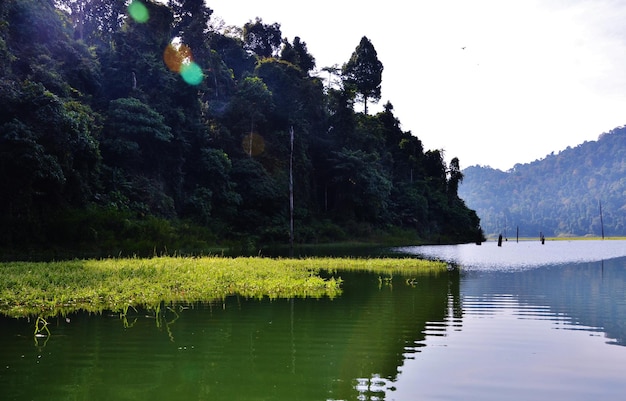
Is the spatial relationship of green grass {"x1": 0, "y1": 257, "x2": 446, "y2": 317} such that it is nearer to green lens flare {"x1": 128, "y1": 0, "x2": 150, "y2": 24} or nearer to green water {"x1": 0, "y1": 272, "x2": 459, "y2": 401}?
green water {"x1": 0, "y1": 272, "x2": 459, "y2": 401}

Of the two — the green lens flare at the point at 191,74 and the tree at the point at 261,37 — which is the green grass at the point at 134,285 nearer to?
the green lens flare at the point at 191,74

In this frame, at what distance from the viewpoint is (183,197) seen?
51969 mm

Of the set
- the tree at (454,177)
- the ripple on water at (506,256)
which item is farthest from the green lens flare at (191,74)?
the tree at (454,177)

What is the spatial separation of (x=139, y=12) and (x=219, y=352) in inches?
2029

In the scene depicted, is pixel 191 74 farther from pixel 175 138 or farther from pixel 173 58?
pixel 175 138

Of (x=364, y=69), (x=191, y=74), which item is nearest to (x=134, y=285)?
(x=191, y=74)

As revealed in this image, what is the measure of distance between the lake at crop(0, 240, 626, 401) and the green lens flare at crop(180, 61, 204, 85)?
140 feet

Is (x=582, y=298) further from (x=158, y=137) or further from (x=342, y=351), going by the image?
(x=158, y=137)

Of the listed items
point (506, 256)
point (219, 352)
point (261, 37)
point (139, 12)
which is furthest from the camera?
point (261, 37)

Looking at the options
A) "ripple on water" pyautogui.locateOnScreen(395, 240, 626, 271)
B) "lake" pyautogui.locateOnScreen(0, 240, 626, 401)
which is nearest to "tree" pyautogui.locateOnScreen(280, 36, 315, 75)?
"ripple on water" pyautogui.locateOnScreen(395, 240, 626, 271)

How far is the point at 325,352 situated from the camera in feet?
33.7

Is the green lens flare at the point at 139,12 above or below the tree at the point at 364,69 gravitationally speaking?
below

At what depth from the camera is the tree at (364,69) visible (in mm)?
95188

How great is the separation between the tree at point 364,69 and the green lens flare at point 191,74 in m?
42.5
